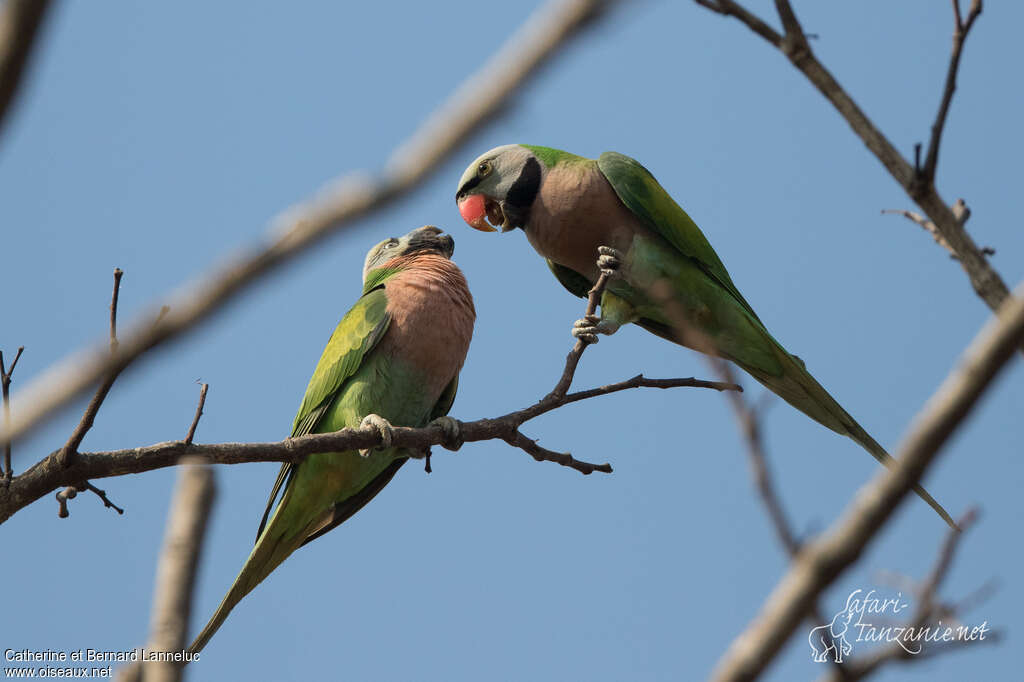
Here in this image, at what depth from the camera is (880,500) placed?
1185mm

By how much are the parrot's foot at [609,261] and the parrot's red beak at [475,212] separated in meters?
1.00

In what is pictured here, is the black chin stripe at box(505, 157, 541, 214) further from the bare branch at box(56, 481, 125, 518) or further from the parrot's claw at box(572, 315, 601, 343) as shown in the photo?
the bare branch at box(56, 481, 125, 518)

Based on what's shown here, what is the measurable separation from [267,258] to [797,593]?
0.77 m

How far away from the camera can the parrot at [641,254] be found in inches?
231

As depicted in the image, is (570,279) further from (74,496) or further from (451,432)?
(74,496)

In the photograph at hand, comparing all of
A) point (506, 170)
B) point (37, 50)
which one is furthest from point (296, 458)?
point (37, 50)

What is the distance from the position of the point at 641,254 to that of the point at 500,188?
1.05 meters

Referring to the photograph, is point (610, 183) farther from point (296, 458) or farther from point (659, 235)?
point (296, 458)

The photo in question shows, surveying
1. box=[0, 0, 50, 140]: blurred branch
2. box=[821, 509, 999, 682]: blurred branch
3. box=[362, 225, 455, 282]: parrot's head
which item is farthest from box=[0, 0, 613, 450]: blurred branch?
box=[362, 225, 455, 282]: parrot's head

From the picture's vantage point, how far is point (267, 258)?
0.94 metres

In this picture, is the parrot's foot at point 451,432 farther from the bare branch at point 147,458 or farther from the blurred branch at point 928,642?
the blurred branch at point 928,642

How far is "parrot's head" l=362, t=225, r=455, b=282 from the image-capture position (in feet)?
22.2

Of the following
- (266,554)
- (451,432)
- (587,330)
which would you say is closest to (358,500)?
(266,554)

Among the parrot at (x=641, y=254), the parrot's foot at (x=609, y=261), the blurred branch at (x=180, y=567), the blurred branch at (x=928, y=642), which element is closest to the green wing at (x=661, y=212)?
the parrot at (x=641, y=254)
